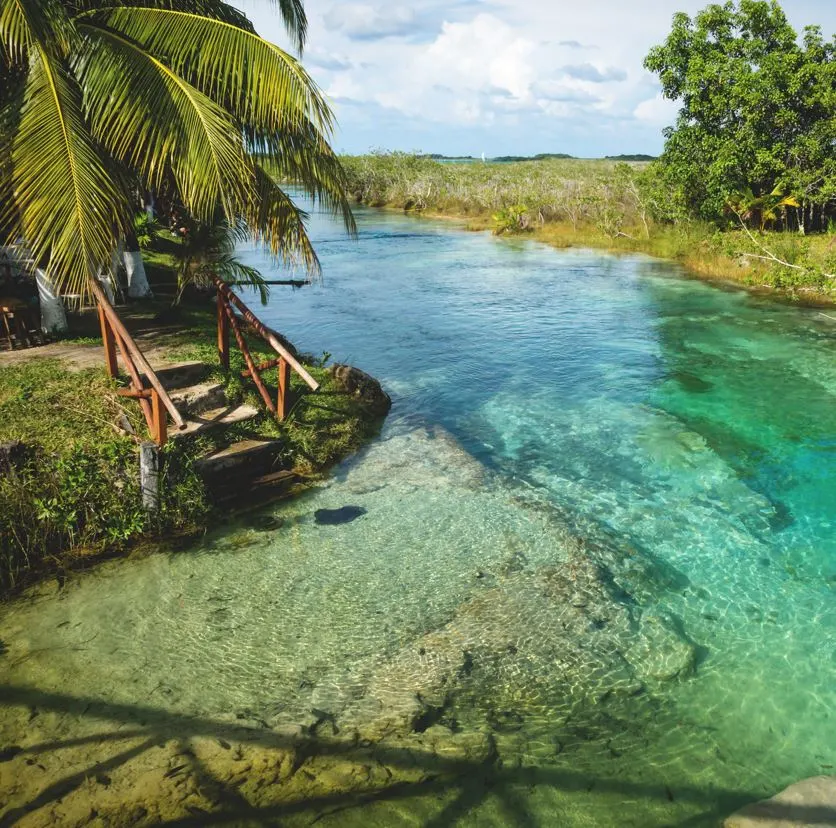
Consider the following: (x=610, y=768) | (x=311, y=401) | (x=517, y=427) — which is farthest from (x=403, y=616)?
(x=517, y=427)

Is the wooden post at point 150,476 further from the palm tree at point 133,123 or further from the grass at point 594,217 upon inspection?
the grass at point 594,217

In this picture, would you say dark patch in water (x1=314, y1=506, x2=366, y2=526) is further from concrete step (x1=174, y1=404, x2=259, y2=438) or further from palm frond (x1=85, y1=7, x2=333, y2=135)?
palm frond (x1=85, y1=7, x2=333, y2=135)

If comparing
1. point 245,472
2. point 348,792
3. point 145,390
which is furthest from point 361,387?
point 348,792

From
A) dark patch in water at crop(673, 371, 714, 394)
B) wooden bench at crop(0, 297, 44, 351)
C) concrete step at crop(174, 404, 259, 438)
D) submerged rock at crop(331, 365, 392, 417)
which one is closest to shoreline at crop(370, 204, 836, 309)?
dark patch in water at crop(673, 371, 714, 394)

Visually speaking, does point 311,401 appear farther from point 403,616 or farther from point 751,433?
point 751,433

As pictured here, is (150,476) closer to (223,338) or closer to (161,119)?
(223,338)

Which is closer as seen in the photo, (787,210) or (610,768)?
(610,768)

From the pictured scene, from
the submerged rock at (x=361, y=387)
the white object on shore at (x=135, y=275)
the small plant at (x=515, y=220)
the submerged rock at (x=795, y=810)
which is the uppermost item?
the small plant at (x=515, y=220)

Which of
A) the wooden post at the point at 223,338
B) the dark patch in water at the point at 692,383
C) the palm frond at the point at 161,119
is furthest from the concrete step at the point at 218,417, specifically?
the dark patch in water at the point at 692,383

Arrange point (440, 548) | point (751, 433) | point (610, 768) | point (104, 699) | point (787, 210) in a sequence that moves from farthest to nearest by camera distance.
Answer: point (787, 210)
point (751, 433)
point (440, 548)
point (104, 699)
point (610, 768)
